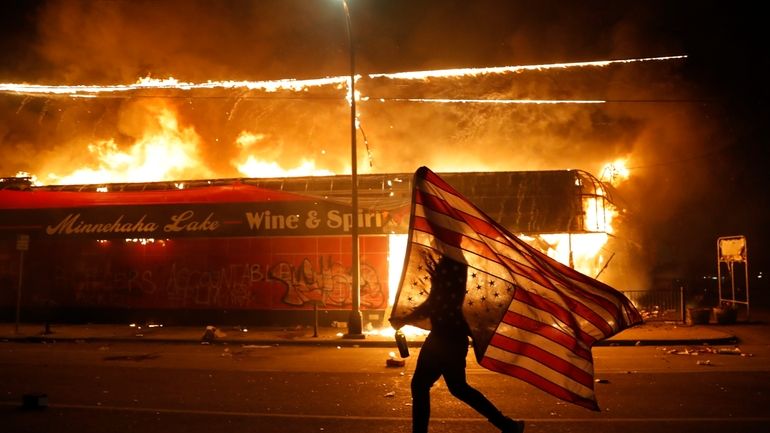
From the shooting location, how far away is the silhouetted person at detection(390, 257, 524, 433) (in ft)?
16.6

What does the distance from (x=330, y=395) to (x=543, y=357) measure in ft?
14.1

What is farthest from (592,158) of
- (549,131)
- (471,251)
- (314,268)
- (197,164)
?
(471,251)

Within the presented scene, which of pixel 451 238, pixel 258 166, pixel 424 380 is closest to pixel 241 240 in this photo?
pixel 258 166

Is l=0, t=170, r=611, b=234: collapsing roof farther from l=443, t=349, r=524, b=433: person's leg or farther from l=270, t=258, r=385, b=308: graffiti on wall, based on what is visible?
l=443, t=349, r=524, b=433: person's leg

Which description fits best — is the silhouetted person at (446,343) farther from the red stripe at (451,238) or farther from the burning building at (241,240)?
the burning building at (241,240)

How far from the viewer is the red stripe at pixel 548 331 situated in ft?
16.6

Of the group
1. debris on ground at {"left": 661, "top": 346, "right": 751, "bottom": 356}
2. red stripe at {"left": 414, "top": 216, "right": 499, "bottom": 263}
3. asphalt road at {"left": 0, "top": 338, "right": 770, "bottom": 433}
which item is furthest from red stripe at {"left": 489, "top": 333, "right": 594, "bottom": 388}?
debris on ground at {"left": 661, "top": 346, "right": 751, "bottom": 356}

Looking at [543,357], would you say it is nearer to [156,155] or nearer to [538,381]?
[538,381]

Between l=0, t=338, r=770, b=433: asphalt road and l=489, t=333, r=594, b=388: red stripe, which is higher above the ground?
l=489, t=333, r=594, b=388: red stripe

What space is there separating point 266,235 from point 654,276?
1759 centimetres

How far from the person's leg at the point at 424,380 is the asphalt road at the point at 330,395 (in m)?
1.45

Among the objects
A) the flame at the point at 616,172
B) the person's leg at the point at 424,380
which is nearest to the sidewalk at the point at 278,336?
the flame at the point at 616,172

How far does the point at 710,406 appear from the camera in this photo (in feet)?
25.3

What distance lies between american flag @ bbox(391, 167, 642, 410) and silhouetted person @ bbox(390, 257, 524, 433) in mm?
59
